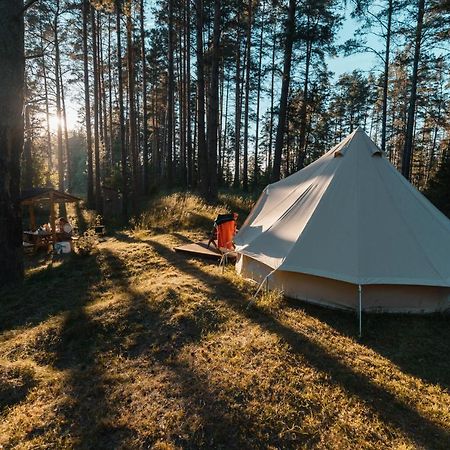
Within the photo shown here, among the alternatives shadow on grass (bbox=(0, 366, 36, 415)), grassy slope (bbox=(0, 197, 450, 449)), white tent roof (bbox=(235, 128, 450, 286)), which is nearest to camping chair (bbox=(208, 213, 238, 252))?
white tent roof (bbox=(235, 128, 450, 286))

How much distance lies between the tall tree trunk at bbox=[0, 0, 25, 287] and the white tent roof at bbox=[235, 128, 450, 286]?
460 centimetres

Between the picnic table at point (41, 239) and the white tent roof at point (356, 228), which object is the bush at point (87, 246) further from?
the white tent roof at point (356, 228)

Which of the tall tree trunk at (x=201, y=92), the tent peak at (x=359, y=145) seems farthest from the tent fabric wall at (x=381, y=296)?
the tall tree trunk at (x=201, y=92)

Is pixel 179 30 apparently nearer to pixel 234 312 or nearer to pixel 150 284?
pixel 150 284

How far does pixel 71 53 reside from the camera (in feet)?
71.7

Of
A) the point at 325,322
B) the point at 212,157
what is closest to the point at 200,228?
the point at 212,157

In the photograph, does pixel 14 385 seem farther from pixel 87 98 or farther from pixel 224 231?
pixel 87 98

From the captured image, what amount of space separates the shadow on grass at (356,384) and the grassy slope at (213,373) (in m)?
0.01

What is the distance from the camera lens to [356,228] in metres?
5.19

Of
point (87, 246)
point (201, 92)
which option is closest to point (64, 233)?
point (87, 246)

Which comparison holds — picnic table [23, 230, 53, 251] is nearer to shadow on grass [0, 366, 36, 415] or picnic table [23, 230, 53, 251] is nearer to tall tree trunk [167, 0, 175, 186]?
shadow on grass [0, 366, 36, 415]

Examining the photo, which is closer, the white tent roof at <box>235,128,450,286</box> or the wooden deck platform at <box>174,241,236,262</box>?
the white tent roof at <box>235,128,450,286</box>

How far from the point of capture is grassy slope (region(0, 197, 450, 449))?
282 cm

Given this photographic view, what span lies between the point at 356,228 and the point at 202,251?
3.67 metres
